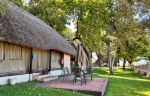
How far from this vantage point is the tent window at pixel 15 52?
36.0 ft

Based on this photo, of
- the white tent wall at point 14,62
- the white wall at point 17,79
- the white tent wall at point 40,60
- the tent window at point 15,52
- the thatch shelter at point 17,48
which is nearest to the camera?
the thatch shelter at point 17,48

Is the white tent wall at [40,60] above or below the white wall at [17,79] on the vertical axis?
above

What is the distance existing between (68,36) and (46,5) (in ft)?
78.9

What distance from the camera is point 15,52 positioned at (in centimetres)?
1134

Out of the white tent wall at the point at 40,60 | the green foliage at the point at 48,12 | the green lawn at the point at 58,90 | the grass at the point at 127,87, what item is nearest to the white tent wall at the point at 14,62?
the green lawn at the point at 58,90

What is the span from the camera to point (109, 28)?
22562mm

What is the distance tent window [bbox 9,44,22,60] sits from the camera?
432 inches

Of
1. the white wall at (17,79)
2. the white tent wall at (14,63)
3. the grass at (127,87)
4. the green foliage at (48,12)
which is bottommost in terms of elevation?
the grass at (127,87)

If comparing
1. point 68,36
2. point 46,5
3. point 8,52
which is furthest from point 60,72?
point 68,36

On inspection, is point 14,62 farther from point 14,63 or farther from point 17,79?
point 17,79

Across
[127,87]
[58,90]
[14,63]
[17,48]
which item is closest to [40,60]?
[17,48]

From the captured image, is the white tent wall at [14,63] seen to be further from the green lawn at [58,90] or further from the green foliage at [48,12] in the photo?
the green foliage at [48,12]

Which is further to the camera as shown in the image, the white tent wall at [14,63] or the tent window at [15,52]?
the tent window at [15,52]

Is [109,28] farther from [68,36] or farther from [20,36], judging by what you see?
[68,36]
